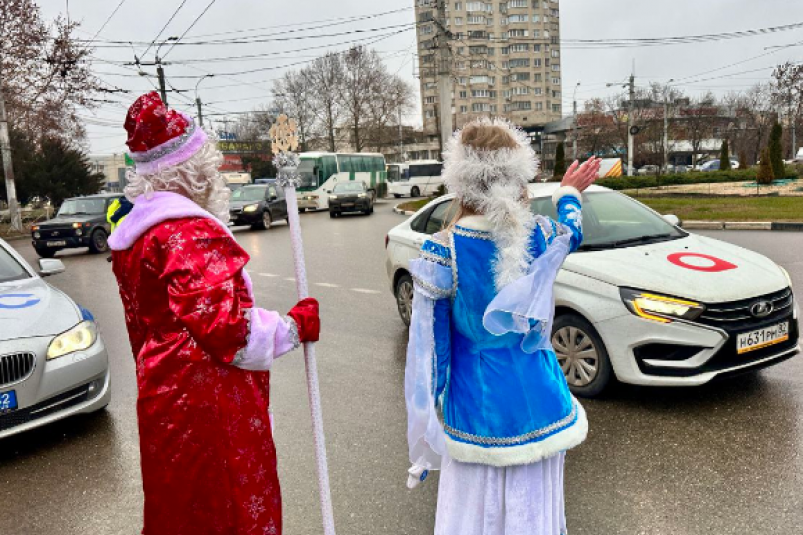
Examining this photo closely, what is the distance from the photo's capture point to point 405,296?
689 centimetres

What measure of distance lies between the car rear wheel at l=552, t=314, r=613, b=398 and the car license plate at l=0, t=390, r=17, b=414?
12.3 ft

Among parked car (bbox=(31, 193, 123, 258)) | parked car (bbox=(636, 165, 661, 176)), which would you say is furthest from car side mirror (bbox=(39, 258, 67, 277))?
parked car (bbox=(636, 165, 661, 176))

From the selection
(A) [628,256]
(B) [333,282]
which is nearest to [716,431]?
(A) [628,256]

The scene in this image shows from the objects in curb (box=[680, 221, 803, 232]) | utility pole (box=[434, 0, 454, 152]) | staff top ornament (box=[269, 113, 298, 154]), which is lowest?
curb (box=[680, 221, 803, 232])

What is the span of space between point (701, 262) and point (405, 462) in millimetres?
2670

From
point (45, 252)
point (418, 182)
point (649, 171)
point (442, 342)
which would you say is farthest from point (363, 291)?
point (649, 171)

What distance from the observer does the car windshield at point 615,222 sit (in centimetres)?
511

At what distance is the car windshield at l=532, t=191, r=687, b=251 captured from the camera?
16.8ft

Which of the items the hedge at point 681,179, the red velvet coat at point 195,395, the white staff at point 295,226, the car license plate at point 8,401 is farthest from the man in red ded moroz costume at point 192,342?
the hedge at point 681,179

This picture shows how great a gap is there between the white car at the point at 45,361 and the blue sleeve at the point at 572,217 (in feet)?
11.5

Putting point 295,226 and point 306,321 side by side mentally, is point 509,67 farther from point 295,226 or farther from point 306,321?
point 306,321

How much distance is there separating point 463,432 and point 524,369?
34 cm

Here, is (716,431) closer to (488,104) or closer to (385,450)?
(385,450)

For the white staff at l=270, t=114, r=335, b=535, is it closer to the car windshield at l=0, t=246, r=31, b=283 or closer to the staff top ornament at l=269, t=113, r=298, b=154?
the staff top ornament at l=269, t=113, r=298, b=154
